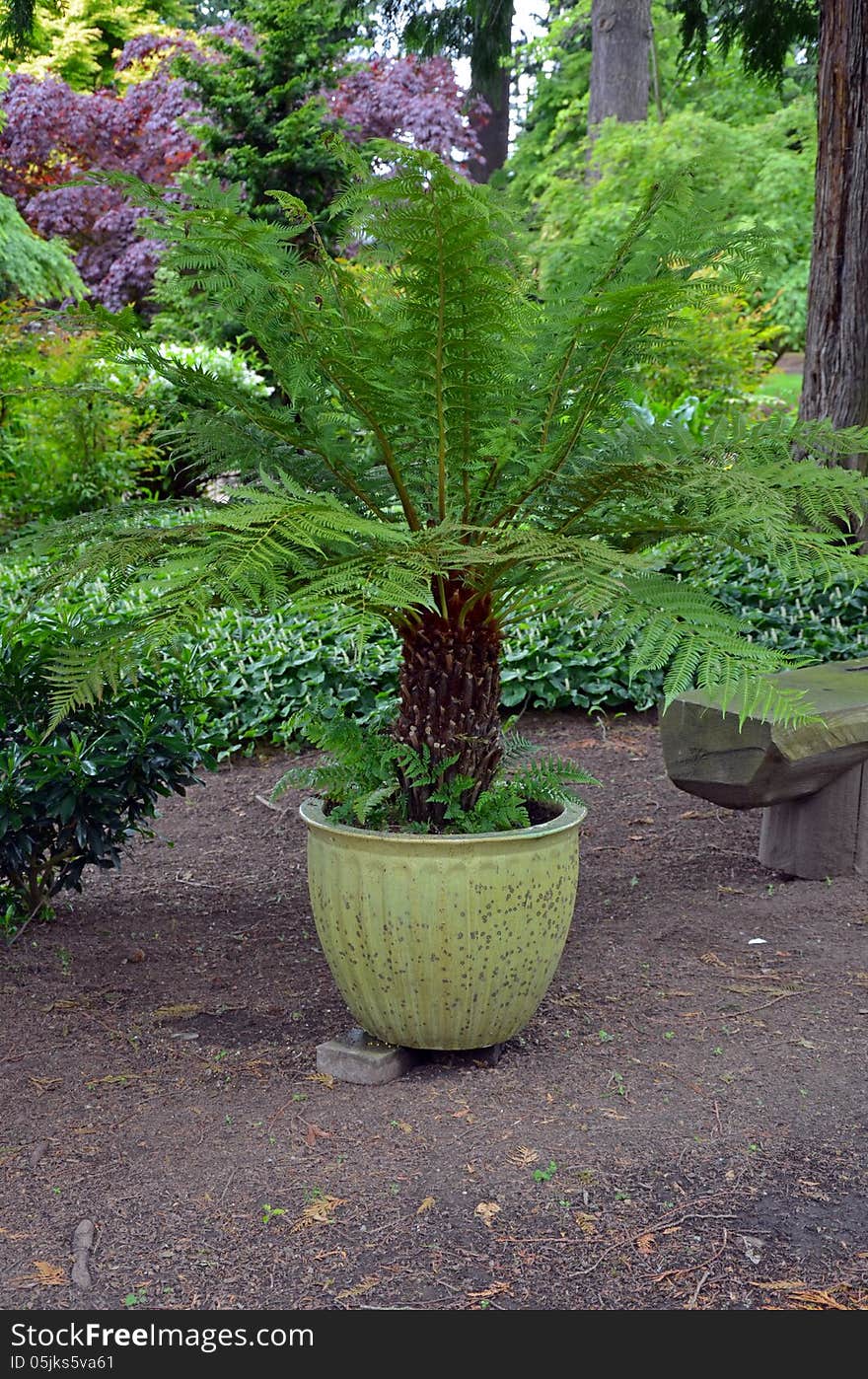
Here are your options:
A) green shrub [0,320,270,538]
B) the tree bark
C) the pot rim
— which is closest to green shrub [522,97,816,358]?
the tree bark

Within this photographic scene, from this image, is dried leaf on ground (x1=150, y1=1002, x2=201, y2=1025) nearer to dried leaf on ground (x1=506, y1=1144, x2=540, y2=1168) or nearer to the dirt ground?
the dirt ground

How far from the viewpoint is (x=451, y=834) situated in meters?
2.80

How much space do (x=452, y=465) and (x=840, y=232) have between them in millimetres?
3638

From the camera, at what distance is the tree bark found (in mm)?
11641

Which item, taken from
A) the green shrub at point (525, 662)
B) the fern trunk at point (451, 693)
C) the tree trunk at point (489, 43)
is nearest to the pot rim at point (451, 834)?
the fern trunk at point (451, 693)

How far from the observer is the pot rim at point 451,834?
2.71 m

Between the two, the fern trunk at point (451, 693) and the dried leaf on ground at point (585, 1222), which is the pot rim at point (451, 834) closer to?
the fern trunk at point (451, 693)

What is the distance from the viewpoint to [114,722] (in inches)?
147

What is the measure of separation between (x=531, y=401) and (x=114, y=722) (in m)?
1.67

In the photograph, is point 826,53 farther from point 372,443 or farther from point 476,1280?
point 476,1280

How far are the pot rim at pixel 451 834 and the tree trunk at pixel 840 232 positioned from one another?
11.8 ft

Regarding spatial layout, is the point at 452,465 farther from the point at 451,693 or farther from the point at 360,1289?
the point at 360,1289

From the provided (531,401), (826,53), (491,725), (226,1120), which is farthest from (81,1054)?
(826,53)

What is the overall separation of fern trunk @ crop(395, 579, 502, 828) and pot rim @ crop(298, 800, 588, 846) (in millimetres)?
159
